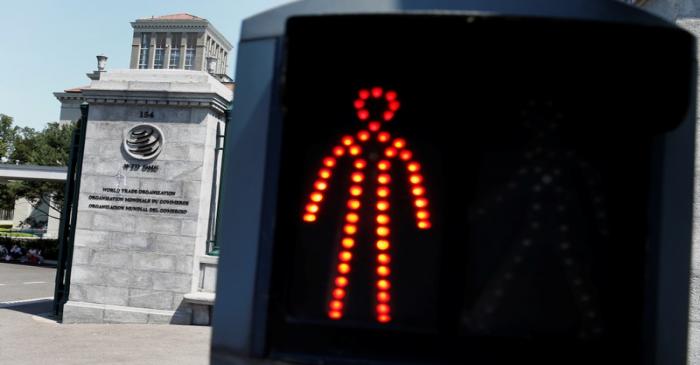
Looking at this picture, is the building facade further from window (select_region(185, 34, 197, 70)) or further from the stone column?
the stone column

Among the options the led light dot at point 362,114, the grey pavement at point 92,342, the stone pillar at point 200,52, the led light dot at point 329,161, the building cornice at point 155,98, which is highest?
the stone pillar at point 200,52

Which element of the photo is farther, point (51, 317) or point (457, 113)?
point (51, 317)

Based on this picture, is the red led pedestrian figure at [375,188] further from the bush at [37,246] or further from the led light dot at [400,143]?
the bush at [37,246]

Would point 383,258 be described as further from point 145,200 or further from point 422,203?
point 145,200

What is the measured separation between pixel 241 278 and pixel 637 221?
115 cm

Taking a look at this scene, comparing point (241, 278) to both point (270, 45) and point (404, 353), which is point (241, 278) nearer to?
point (404, 353)

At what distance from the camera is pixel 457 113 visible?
71.7 inches

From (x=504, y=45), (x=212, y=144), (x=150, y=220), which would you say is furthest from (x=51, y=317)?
(x=504, y=45)

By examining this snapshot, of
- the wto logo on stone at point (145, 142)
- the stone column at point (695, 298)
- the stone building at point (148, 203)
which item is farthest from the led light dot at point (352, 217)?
the wto logo on stone at point (145, 142)

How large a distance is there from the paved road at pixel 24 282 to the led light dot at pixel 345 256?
13.7 metres

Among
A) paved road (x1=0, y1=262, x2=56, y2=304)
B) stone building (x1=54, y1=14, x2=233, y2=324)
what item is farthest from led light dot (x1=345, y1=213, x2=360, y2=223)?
paved road (x1=0, y1=262, x2=56, y2=304)

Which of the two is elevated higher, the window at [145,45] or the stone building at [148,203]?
the window at [145,45]

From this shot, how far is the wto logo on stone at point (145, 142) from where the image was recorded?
10.8 m

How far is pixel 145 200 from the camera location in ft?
35.2
